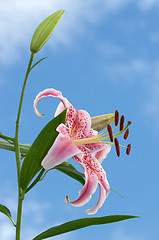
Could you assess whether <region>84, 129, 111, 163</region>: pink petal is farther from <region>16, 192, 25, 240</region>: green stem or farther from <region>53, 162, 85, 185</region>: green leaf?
<region>16, 192, 25, 240</region>: green stem

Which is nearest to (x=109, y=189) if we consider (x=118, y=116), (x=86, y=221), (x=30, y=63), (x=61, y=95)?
(x=86, y=221)

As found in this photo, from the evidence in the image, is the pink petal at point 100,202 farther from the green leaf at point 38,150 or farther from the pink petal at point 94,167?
the green leaf at point 38,150

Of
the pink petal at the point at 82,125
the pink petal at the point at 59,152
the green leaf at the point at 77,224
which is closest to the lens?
the pink petal at the point at 59,152

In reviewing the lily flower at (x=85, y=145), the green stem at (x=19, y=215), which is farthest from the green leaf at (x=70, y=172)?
the green stem at (x=19, y=215)

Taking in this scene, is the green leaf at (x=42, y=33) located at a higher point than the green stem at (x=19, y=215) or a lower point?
higher

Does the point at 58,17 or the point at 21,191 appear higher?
the point at 58,17

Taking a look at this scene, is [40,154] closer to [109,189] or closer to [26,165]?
[26,165]
